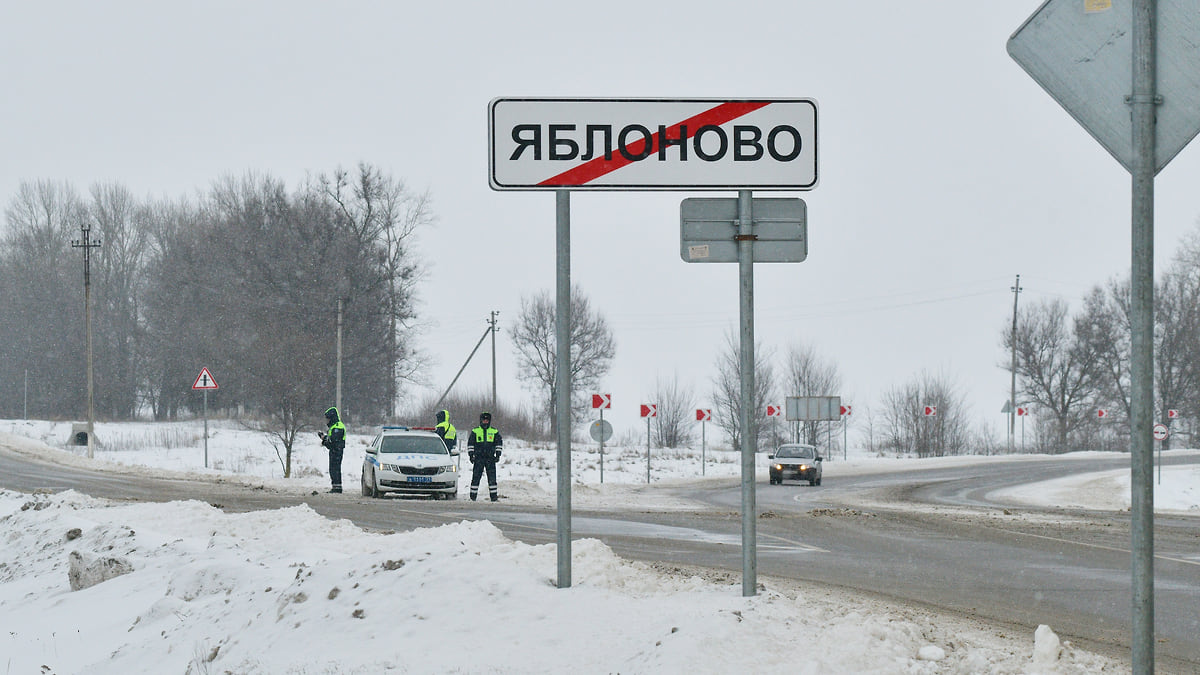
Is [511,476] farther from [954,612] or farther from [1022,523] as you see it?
[954,612]

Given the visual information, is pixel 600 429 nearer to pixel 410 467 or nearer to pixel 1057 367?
pixel 410 467

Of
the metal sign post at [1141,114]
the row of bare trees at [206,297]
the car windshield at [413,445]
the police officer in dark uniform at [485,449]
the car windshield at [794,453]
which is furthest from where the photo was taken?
the row of bare trees at [206,297]

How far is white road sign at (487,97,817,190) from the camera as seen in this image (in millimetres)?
6684

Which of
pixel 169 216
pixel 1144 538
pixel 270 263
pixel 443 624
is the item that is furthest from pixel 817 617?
pixel 169 216

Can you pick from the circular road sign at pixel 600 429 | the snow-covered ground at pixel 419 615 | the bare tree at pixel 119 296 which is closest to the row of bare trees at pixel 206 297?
the bare tree at pixel 119 296

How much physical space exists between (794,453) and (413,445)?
65.0 feet

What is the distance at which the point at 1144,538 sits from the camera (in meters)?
3.82

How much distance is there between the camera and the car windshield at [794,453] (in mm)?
42875

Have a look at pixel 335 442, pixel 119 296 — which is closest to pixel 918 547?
pixel 335 442

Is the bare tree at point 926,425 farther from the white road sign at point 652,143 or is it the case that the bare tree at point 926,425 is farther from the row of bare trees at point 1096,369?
the white road sign at point 652,143

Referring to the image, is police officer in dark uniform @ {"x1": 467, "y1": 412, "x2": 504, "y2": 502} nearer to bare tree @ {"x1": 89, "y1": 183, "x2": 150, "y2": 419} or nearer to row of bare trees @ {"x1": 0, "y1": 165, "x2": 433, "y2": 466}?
row of bare trees @ {"x1": 0, "y1": 165, "x2": 433, "y2": 466}

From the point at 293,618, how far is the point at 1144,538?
475cm

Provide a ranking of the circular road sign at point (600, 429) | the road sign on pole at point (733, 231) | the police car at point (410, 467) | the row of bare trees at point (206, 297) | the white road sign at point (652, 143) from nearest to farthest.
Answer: the road sign on pole at point (733, 231)
the white road sign at point (652, 143)
the police car at point (410, 467)
the circular road sign at point (600, 429)
the row of bare trees at point (206, 297)

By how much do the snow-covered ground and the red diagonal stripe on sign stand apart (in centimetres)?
229
